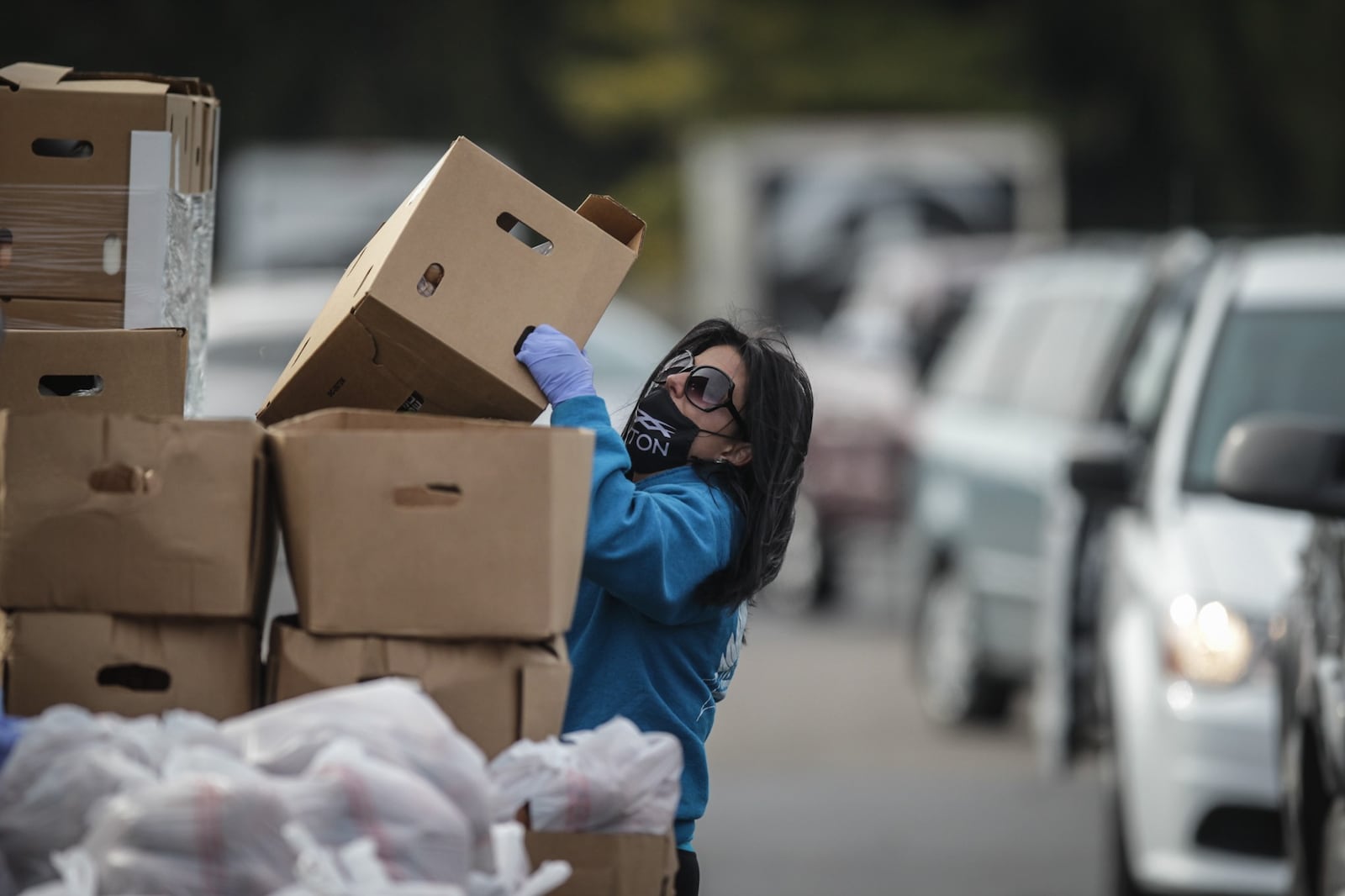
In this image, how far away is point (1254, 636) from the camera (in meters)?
5.55

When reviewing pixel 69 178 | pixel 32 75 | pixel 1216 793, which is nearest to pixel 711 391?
pixel 69 178

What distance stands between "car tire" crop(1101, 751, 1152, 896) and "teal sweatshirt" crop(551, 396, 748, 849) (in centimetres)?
307

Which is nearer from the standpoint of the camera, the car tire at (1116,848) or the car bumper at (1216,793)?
the car bumper at (1216,793)

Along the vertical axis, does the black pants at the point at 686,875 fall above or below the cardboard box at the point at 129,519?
below

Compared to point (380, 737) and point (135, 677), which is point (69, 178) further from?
point (380, 737)

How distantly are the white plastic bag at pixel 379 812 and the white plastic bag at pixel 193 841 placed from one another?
44 millimetres

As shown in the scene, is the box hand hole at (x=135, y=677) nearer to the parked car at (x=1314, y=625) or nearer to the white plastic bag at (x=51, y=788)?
the white plastic bag at (x=51, y=788)

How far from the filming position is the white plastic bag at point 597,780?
259 cm

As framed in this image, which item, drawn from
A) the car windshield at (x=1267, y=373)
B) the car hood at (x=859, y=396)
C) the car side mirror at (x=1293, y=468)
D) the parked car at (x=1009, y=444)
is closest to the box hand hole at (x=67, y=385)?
the car side mirror at (x=1293, y=468)

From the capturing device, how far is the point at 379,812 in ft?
7.45

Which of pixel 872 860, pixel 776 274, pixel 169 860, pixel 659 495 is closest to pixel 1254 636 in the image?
pixel 872 860

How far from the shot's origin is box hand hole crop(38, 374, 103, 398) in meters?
3.15

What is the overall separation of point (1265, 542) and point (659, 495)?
11.0 ft

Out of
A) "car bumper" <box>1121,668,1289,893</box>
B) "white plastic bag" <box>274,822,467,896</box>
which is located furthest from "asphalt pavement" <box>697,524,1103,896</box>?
"white plastic bag" <box>274,822,467,896</box>
